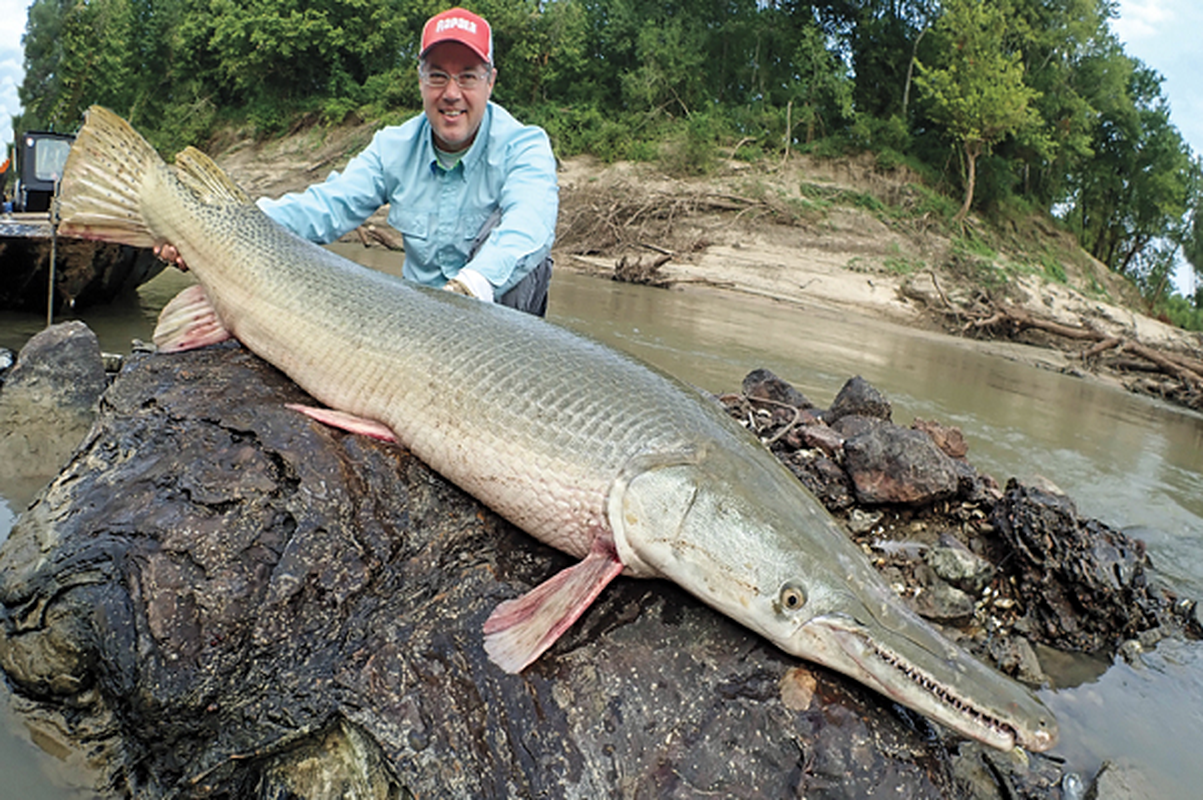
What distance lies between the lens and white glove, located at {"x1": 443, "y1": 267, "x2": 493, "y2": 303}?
11.3 feet

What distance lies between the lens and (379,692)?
76.9 inches

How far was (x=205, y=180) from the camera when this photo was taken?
3.52 metres

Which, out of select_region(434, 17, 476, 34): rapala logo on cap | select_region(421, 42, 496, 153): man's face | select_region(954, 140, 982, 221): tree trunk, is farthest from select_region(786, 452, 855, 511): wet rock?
select_region(954, 140, 982, 221): tree trunk

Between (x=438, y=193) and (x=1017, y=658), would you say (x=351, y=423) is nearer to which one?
(x=438, y=193)

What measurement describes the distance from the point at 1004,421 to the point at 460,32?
6.53 m

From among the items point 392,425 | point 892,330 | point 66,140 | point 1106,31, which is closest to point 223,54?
point 66,140

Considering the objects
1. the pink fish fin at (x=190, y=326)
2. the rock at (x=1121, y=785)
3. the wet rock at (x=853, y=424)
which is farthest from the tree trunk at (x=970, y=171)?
the pink fish fin at (x=190, y=326)

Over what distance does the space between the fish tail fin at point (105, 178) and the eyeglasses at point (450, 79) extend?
4.41ft

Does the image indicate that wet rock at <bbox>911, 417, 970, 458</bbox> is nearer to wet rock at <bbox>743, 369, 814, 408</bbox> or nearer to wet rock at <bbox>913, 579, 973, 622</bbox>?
wet rock at <bbox>743, 369, 814, 408</bbox>

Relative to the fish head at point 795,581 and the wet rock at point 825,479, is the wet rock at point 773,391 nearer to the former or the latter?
the wet rock at point 825,479

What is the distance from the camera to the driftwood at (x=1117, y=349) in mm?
11258

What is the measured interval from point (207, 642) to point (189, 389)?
1.20 m

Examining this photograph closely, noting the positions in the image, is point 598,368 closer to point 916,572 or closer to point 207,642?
point 207,642

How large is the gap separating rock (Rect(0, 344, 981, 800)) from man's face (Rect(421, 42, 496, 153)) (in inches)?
88.5
